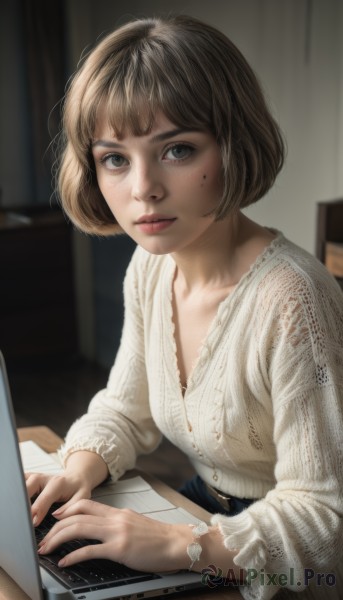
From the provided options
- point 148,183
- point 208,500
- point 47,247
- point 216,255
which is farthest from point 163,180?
point 47,247

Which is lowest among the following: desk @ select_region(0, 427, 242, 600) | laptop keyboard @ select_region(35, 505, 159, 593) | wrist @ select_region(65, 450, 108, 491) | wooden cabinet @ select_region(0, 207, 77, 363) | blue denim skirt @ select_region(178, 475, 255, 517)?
wooden cabinet @ select_region(0, 207, 77, 363)

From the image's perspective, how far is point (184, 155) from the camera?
4.01 feet

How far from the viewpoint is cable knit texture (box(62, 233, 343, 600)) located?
3.76ft

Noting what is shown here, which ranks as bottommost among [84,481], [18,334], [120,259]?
[18,334]

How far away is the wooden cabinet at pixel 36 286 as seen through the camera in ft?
14.2

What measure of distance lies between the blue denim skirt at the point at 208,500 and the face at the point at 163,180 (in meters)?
0.43

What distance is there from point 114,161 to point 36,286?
3215 mm

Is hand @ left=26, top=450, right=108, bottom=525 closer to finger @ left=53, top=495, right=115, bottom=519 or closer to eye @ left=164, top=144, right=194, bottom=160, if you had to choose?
finger @ left=53, top=495, right=115, bottom=519

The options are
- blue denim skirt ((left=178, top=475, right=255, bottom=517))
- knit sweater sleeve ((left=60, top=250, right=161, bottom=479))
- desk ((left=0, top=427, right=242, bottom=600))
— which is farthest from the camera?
knit sweater sleeve ((left=60, top=250, right=161, bottom=479))

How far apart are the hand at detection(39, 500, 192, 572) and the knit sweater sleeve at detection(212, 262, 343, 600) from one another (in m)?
0.06

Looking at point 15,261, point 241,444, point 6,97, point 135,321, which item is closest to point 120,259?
point 15,261

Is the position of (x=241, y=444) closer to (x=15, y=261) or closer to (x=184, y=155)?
(x=184, y=155)

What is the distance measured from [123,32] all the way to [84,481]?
26.1 inches

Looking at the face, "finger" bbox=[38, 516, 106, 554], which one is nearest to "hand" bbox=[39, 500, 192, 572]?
"finger" bbox=[38, 516, 106, 554]
